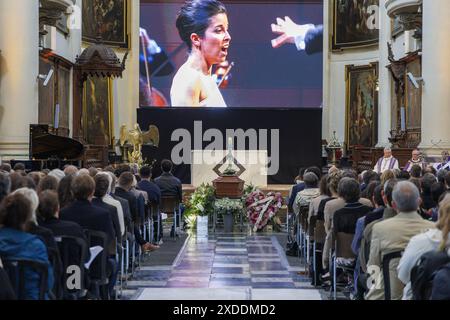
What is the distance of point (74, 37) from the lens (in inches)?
1030

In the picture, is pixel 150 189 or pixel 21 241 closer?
pixel 21 241

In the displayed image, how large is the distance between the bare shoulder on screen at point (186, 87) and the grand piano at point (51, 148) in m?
13.2

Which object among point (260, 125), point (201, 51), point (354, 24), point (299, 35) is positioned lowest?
point (260, 125)

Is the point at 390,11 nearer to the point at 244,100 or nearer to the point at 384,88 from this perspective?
the point at 384,88

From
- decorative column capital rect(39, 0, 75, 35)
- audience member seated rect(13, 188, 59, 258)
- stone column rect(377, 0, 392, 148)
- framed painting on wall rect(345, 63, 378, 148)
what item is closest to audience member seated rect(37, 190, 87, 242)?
audience member seated rect(13, 188, 59, 258)

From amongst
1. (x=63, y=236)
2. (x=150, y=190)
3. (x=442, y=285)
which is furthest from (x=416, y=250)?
(x=150, y=190)

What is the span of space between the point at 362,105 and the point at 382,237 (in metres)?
23.5

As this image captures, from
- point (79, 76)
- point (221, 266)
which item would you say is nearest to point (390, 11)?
point (79, 76)

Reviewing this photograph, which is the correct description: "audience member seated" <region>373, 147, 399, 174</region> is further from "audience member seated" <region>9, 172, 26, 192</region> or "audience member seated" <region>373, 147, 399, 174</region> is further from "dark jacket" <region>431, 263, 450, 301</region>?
"dark jacket" <region>431, 263, 450, 301</region>

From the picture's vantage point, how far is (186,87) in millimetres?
30672

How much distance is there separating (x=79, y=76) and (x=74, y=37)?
1.23 metres

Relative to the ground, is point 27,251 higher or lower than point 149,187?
higher

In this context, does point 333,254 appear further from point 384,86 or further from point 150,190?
point 384,86

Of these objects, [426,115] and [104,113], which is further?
[104,113]
